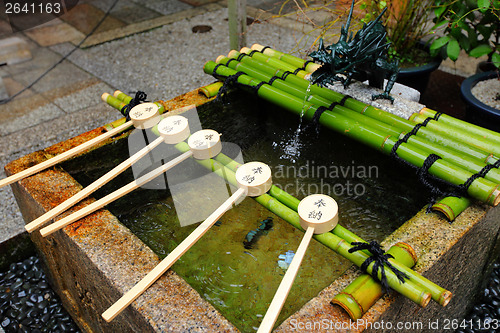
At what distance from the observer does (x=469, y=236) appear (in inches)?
80.7

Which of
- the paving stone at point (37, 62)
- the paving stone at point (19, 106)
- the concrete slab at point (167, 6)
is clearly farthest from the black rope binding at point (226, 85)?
the concrete slab at point (167, 6)

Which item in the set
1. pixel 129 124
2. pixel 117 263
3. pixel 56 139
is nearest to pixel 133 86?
pixel 56 139

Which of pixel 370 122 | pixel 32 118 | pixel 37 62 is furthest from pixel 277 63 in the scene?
pixel 37 62

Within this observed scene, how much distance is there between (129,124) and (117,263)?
41.8 inches

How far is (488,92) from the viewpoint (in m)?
3.74

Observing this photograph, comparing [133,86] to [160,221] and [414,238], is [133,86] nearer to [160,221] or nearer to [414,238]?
[160,221]

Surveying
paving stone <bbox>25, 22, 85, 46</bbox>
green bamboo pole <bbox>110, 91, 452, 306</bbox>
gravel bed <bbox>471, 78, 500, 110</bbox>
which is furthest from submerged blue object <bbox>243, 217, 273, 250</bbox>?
paving stone <bbox>25, 22, 85, 46</bbox>

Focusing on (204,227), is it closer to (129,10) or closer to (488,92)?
(488,92)

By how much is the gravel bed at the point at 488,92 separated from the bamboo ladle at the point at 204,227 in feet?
8.67

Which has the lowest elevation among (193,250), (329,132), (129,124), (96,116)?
(96,116)

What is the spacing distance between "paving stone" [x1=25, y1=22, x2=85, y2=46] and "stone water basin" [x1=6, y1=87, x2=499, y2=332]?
4204 millimetres

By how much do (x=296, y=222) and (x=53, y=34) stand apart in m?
6.10

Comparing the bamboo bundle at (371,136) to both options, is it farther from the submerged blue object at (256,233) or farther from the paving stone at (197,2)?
the paving stone at (197,2)

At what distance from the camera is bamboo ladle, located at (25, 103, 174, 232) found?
207 centimetres
